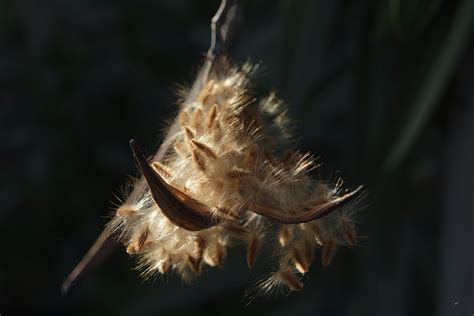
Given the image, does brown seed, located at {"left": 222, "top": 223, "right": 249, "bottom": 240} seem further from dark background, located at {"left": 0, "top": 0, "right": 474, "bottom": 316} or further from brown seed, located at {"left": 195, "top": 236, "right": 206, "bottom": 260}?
dark background, located at {"left": 0, "top": 0, "right": 474, "bottom": 316}

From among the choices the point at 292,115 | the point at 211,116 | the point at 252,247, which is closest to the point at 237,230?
the point at 252,247

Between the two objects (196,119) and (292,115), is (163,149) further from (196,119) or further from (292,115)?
(292,115)

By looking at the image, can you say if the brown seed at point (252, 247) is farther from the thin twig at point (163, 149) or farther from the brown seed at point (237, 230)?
the thin twig at point (163, 149)

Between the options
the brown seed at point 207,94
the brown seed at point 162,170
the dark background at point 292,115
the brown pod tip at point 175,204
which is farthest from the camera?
the dark background at point 292,115

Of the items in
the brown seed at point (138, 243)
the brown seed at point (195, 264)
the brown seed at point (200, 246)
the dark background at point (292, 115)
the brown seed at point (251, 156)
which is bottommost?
the dark background at point (292, 115)

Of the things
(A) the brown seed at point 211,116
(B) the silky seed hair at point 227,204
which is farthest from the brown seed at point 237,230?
(A) the brown seed at point 211,116

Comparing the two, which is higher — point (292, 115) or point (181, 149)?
point (181, 149)
